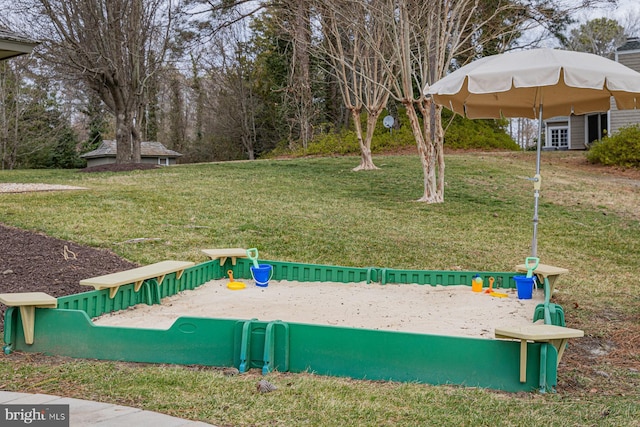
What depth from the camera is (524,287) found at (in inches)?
218

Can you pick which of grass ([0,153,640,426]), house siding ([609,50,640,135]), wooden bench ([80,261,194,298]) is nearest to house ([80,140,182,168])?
grass ([0,153,640,426])

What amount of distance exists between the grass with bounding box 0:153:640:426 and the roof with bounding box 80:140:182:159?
60.8 feet

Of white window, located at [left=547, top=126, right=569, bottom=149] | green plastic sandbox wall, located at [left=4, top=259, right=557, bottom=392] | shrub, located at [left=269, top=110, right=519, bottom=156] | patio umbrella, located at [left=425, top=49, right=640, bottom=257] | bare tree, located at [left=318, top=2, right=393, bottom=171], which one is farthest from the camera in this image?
white window, located at [left=547, top=126, right=569, bottom=149]

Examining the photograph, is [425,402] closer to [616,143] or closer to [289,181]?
[289,181]

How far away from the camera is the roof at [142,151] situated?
3503cm

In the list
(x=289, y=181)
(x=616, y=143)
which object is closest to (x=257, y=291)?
(x=289, y=181)

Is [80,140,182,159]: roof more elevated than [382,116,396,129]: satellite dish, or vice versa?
[382,116,396,129]: satellite dish

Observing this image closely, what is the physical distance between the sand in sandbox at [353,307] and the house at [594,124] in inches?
653

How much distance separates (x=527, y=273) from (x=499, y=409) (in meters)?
2.99

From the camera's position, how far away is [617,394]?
11.1ft

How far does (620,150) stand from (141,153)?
25218 millimetres

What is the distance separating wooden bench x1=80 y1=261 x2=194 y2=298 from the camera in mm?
4586

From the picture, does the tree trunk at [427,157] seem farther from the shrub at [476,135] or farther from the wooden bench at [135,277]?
the shrub at [476,135]

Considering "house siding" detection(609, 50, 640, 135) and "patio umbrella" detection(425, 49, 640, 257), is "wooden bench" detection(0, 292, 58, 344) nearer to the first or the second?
"patio umbrella" detection(425, 49, 640, 257)
